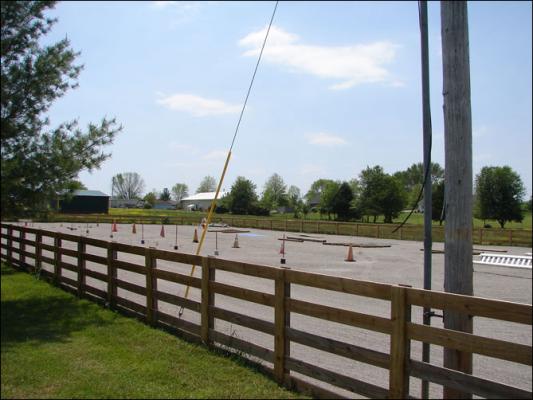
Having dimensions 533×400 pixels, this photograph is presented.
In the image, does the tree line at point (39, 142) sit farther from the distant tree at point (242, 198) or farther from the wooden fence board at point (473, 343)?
the distant tree at point (242, 198)

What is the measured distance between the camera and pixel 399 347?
392cm

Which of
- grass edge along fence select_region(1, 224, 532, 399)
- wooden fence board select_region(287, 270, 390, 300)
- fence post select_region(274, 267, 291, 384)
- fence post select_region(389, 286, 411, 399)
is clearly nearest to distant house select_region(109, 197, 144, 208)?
grass edge along fence select_region(1, 224, 532, 399)

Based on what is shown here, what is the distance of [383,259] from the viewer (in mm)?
21938

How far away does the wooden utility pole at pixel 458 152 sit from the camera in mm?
3877

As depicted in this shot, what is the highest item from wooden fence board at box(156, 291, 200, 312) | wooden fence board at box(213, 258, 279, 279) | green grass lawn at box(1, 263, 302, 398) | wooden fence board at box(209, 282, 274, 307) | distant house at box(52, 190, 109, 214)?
distant house at box(52, 190, 109, 214)

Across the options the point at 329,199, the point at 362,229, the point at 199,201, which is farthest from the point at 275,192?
the point at 362,229

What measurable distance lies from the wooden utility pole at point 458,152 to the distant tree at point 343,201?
7468 cm

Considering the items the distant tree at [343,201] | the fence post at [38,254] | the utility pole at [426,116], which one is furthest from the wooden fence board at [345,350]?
the distant tree at [343,201]

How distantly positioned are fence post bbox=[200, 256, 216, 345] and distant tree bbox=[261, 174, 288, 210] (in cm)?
11095

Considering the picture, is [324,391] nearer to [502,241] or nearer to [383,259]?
[383,259]

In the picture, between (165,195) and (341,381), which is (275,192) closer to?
(165,195)

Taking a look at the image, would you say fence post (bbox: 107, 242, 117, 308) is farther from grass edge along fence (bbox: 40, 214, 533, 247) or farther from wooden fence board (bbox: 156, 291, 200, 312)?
grass edge along fence (bbox: 40, 214, 533, 247)

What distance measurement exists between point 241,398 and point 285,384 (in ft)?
1.83

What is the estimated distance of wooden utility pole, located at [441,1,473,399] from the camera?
153 inches
